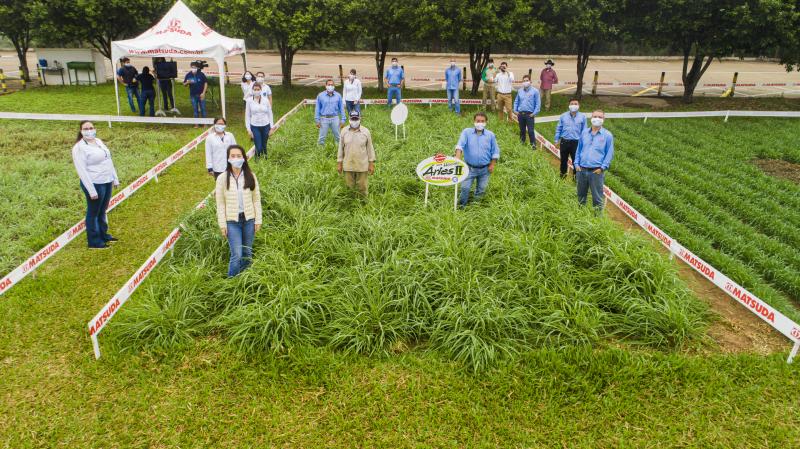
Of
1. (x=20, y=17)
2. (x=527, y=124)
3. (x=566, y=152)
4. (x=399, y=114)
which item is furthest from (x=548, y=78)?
(x=20, y=17)

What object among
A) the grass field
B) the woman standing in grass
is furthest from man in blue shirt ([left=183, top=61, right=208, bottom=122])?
the grass field

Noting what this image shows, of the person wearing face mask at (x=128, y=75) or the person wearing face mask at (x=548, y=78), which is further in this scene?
the person wearing face mask at (x=548, y=78)

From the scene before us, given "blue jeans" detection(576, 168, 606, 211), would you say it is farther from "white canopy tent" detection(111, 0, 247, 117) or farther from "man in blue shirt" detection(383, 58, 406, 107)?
"white canopy tent" detection(111, 0, 247, 117)

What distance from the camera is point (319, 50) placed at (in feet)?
126

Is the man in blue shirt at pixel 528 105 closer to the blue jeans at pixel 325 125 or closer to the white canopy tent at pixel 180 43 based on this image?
the blue jeans at pixel 325 125

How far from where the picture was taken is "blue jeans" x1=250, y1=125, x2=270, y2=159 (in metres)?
11.2

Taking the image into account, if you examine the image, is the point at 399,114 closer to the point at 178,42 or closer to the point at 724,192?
the point at 724,192

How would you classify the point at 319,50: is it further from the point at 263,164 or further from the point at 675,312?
the point at 675,312

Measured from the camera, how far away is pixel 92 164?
285 inches

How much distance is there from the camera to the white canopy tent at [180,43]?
576 inches

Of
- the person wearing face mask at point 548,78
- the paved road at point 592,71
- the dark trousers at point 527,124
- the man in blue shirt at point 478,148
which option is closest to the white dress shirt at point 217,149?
the man in blue shirt at point 478,148

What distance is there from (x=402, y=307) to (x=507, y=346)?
1.23 metres

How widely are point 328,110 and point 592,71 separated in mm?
22720

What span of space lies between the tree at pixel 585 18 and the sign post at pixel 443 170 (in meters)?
12.6
